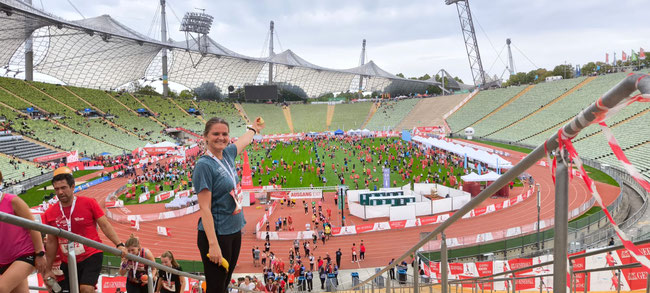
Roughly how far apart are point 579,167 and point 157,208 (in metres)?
26.0

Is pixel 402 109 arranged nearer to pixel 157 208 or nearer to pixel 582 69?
pixel 582 69

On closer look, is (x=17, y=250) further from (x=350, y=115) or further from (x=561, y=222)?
(x=350, y=115)

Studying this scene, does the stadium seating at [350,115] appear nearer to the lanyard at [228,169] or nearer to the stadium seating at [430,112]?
the stadium seating at [430,112]

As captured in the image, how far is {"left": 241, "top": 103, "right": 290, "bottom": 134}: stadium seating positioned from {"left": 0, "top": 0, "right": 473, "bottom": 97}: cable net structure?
1004cm

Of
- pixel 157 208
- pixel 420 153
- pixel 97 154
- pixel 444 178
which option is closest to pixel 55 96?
pixel 97 154

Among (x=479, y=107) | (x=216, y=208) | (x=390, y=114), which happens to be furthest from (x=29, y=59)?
(x=216, y=208)

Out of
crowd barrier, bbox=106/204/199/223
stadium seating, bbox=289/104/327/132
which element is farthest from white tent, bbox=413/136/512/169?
stadium seating, bbox=289/104/327/132

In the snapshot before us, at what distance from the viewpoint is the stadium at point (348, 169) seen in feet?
11.5

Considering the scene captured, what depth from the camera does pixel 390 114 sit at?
79.0 meters

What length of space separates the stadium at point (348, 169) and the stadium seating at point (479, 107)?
342mm

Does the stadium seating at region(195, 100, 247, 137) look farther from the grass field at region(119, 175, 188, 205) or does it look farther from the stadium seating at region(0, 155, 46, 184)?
the grass field at region(119, 175, 188, 205)

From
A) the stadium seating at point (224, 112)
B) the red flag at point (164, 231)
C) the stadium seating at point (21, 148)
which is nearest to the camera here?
the red flag at point (164, 231)

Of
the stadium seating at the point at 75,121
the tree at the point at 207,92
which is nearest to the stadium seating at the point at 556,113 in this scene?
the stadium seating at the point at 75,121

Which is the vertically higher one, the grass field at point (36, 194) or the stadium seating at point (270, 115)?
the stadium seating at point (270, 115)
